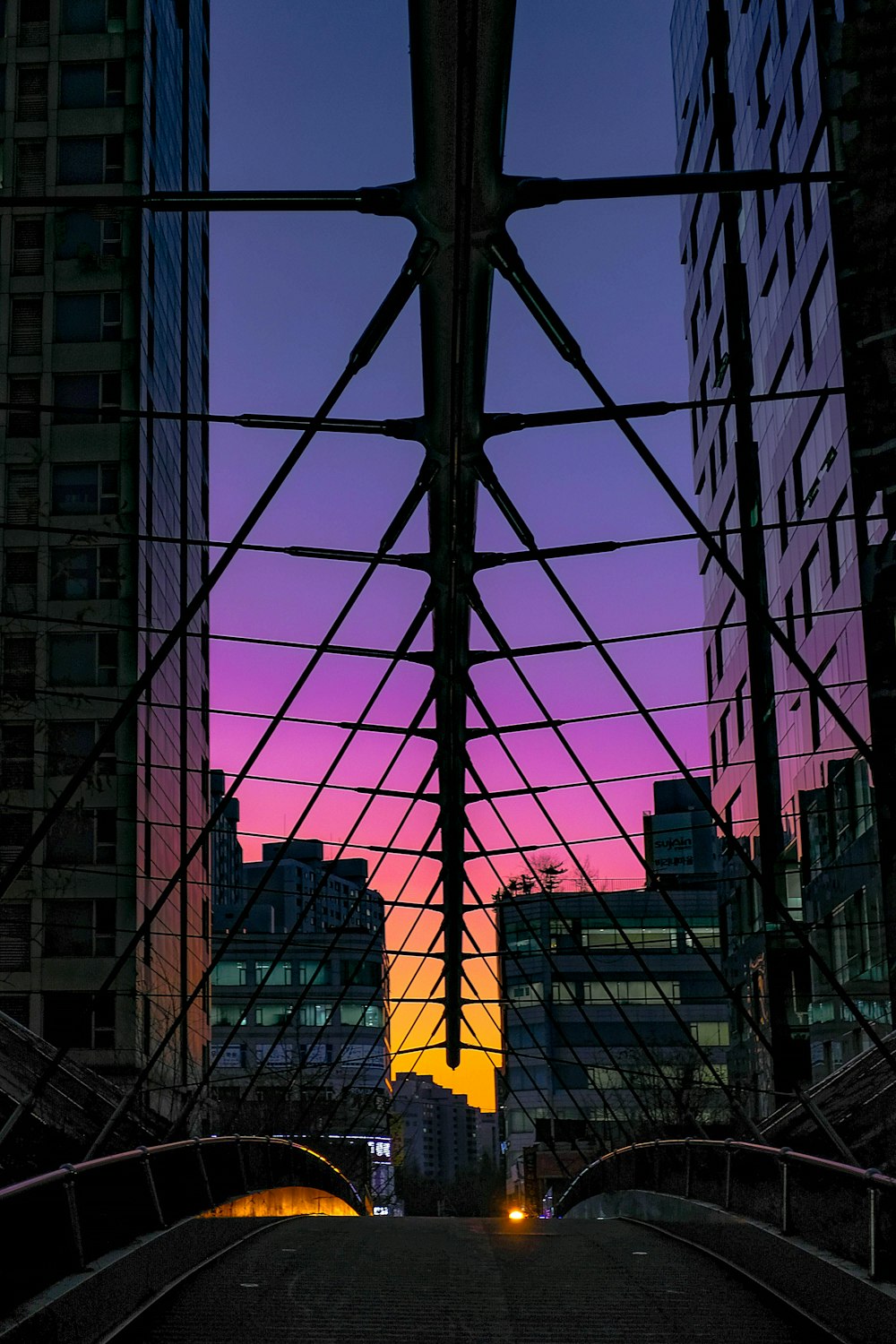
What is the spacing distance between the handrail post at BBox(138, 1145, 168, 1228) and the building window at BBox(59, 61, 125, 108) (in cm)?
4972

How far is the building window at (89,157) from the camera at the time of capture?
5391 centimetres

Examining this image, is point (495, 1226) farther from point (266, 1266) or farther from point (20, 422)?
point (20, 422)

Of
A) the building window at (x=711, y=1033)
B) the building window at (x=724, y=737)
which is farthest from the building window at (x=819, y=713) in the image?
the building window at (x=711, y=1033)

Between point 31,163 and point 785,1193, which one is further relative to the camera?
point 31,163

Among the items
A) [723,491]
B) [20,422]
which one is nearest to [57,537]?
[20,422]

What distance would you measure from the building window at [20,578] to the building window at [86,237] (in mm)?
10161

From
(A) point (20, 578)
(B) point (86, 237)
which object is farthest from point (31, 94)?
(A) point (20, 578)

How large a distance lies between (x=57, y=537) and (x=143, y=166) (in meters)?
13.1

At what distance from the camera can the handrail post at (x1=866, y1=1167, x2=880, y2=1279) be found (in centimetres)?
834

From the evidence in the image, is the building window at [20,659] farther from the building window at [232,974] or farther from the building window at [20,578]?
the building window at [232,974]

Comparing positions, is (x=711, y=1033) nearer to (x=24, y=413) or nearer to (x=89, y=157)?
(x=24, y=413)

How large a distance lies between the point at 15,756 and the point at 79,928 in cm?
556

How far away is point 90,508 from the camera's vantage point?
169 ft

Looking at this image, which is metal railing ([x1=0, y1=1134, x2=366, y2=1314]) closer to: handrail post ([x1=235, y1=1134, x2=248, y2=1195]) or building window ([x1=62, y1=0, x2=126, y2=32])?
handrail post ([x1=235, y1=1134, x2=248, y2=1195])
